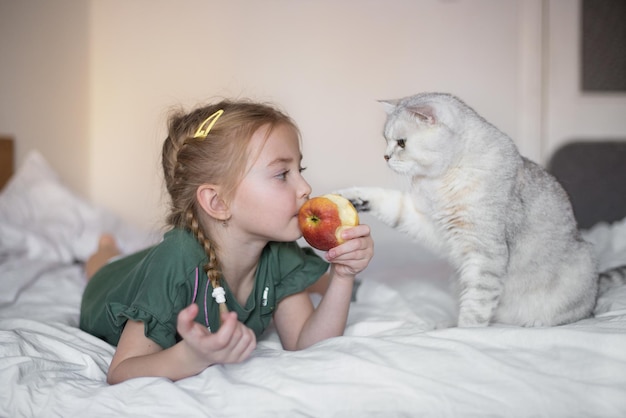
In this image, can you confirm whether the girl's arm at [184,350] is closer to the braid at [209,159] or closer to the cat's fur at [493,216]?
the braid at [209,159]

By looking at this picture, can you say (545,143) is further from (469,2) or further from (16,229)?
(16,229)

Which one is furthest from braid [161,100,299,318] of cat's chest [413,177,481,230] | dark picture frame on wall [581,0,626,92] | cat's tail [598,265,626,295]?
dark picture frame on wall [581,0,626,92]

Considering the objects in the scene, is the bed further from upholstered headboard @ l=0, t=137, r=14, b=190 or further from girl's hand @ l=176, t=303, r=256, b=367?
upholstered headboard @ l=0, t=137, r=14, b=190

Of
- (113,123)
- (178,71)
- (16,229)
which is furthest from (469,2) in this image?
(16,229)

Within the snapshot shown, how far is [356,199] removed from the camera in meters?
1.54

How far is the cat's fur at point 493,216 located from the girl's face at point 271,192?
0.76 ft

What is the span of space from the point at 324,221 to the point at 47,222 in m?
1.71

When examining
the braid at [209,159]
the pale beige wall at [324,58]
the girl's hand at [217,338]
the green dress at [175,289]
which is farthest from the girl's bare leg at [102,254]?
the girl's hand at [217,338]

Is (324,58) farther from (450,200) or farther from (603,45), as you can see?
(450,200)

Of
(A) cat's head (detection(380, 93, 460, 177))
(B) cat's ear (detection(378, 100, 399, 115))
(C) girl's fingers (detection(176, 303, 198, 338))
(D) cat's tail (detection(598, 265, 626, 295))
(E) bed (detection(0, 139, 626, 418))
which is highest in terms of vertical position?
(B) cat's ear (detection(378, 100, 399, 115))

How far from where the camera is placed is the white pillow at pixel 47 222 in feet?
7.49

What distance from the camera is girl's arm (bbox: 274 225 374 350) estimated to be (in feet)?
4.20

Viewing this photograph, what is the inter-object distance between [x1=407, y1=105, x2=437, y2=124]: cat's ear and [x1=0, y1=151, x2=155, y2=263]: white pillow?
1534mm

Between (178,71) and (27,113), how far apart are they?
2.68ft
